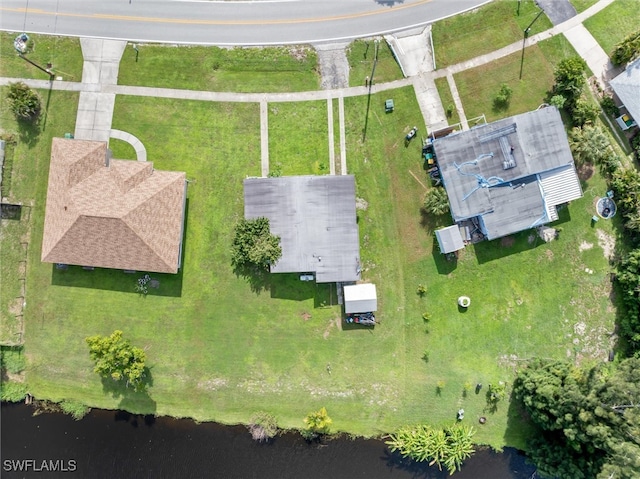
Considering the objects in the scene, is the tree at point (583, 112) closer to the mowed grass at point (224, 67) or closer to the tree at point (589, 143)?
the tree at point (589, 143)

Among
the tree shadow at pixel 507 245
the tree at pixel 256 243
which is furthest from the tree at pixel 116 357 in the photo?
the tree shadow at pixel 507 245

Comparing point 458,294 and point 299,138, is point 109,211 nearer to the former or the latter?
point 299,138

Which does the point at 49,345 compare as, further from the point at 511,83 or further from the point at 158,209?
the point at 511,83

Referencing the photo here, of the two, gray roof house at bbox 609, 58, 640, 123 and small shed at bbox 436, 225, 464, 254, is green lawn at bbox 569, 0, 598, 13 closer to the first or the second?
gray roof house at bbox 609, 58, 640, 123

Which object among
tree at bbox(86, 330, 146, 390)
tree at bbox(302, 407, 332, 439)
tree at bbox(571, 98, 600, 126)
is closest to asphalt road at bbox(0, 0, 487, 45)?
tree at bbox(571, 98, 600, 126)

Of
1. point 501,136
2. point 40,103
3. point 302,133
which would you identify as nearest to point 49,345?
point 40,103
